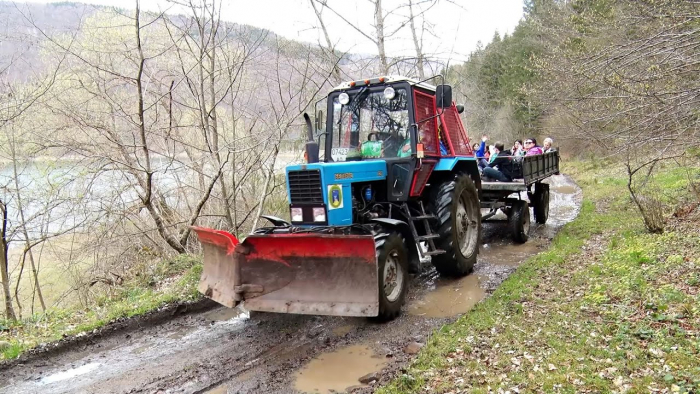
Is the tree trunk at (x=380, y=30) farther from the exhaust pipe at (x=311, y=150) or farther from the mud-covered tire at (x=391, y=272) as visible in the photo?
the mud-covered tire at (x=391, y=272)

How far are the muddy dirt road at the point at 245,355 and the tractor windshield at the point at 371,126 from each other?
1.89 meters

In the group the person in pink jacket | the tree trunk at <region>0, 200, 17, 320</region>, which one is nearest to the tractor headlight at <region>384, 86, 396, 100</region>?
the tree trunk at <region>0, 200, 17, 320</region>

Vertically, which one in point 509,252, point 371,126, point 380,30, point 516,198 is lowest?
point 509,252

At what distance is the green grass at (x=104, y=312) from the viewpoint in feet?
16.0

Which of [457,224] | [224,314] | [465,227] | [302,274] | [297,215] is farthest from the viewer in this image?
[465,227]

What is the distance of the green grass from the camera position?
489 cm

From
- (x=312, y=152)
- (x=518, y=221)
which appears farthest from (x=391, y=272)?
(x=518, y=221)

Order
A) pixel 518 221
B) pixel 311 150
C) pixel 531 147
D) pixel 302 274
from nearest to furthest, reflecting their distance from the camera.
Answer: pixel 302 274
pixel 311 150
pixel 518 221
pixel 531 147

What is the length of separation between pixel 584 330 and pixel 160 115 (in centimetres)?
715

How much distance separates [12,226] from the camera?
25.4 feet

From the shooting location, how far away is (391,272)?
5.23 meters

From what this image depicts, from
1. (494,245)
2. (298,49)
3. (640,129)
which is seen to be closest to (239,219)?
(298,49)

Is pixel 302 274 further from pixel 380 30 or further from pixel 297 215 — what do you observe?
pixel 380 30

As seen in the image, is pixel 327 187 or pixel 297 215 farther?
pixel 297 215
